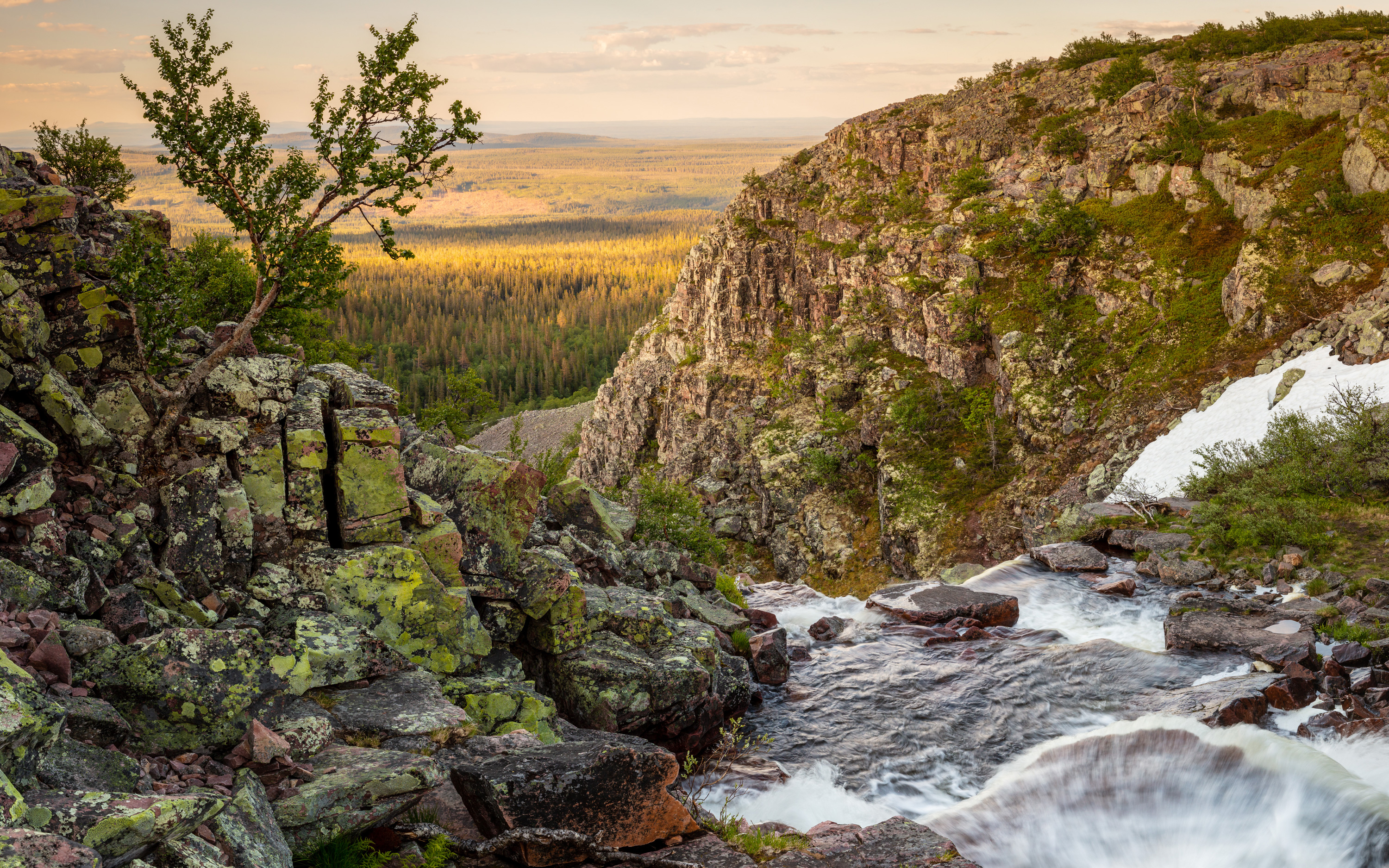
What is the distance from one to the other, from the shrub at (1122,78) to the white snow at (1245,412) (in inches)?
1434

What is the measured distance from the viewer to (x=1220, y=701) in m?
18.9

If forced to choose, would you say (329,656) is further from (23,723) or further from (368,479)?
(23,723)

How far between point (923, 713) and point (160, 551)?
19220 mm

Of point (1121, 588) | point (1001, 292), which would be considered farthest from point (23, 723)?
point (1001, 292)

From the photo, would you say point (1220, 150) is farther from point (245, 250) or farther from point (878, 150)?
point (245, 250)

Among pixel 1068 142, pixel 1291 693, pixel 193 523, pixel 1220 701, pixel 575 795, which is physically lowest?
pixel 1220 701

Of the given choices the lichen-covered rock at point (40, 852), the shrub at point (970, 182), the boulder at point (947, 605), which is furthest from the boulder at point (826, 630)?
the shrub at point (970, 182)

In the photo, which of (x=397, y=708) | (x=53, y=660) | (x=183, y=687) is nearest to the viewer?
(x=53, y=660)

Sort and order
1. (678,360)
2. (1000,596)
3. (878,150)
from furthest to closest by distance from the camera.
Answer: (678,360)
(878,150)
(1000,596)

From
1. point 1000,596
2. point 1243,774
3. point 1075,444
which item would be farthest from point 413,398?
point 1243,774

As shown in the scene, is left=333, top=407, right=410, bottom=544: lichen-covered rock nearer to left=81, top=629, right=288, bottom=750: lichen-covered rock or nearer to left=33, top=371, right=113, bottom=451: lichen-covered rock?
left=33, top=371, right=113, bottom=451: lichen-covered rock

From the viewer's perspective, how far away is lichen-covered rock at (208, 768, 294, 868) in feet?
27.8

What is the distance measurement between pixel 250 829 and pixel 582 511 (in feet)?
55.2

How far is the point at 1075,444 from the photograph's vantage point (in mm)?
55500
